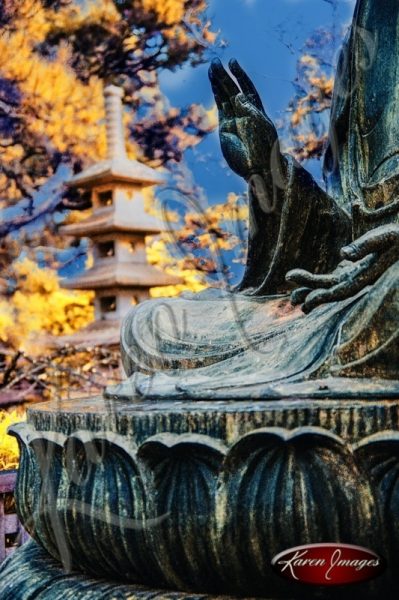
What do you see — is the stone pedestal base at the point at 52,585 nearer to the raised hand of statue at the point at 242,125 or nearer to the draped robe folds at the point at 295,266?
the draped robe folds at the point at 295,266

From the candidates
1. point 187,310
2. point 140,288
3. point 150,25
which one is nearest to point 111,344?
point 140,288

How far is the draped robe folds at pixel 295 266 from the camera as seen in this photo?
157cm

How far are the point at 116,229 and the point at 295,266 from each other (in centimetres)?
609

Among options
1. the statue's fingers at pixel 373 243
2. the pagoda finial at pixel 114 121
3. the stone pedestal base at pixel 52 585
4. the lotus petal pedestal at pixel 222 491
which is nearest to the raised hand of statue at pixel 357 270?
the statue's fingers at pixel 373 243

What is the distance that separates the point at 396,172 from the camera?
6.05 feet

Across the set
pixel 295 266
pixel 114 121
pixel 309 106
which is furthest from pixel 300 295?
pixel 114 121

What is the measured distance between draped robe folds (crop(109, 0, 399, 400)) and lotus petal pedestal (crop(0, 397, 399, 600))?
167 millimetres

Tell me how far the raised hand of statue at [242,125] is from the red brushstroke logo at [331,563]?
0.99 m

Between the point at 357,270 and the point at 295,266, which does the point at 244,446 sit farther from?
the point at 295,266

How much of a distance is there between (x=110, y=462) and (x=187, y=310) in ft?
2.40

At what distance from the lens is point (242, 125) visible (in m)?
1.95

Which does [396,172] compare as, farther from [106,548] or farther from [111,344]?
[111,344]

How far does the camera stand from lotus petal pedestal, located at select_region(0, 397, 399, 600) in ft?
4.14

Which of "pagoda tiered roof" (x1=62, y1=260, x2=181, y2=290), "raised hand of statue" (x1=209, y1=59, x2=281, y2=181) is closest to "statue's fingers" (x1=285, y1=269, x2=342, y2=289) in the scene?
"raised hand of statue" (x1=209, y1=59, x2=281, y2=181)
